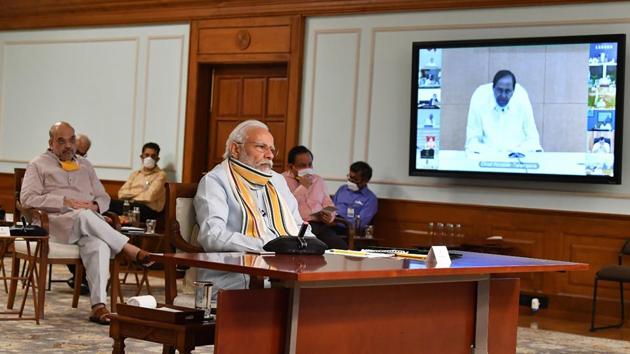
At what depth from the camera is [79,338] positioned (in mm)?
5812

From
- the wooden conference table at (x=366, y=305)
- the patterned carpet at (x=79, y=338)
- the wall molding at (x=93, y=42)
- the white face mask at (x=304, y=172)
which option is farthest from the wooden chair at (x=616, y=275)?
the wall molding at (x=93, y=42)

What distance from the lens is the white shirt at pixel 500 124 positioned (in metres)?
8.48

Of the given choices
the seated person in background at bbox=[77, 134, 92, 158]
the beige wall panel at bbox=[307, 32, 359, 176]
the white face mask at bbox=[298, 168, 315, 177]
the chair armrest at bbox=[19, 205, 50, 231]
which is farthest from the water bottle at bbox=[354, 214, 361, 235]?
the chair armrest at bbox=[19, 205, 50, 231]

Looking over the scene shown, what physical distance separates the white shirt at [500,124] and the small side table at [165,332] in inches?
209

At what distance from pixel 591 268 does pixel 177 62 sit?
4.86m

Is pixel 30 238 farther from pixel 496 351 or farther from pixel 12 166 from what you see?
pixel 12 166

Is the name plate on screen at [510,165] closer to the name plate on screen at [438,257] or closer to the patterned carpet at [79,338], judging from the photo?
the patterned carpet at [79,338]

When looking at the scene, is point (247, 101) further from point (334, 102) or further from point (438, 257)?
point (438, 257)

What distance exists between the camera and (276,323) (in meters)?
3.35

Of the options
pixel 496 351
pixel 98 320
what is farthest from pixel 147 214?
pixel 496 351

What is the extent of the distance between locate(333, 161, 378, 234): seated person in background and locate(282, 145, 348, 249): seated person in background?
0.89 ft

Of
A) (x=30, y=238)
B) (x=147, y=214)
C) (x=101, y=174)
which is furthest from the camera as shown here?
(x=101, y=174)

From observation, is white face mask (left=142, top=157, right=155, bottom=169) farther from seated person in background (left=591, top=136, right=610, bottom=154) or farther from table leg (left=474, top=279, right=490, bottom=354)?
table leg (left=474, top=279, right=490, bottom=354)

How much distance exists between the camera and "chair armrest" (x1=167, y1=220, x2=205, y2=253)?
4.63 meters
